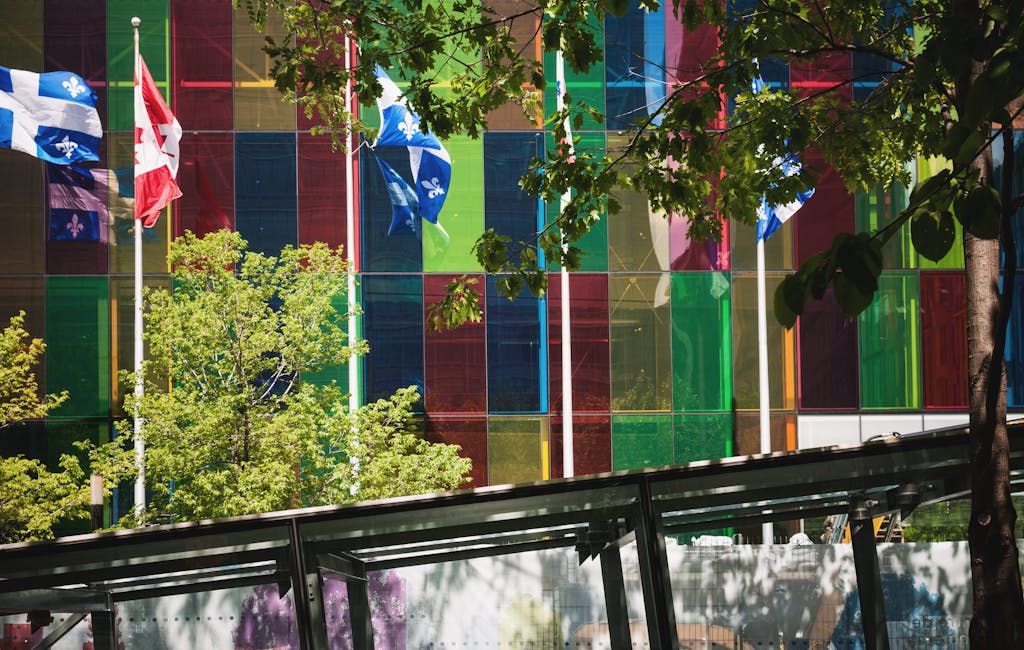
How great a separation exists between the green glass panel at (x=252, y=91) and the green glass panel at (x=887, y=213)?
14.1 meters

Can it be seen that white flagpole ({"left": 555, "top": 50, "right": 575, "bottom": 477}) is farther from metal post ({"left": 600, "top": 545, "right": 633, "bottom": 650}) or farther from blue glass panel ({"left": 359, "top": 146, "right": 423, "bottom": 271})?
metal post ({"left": 600, "top": 545, "right": 633, "bottom": 650})

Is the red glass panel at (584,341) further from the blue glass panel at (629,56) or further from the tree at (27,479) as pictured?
the tree at (27,479)

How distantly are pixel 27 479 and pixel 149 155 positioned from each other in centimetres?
693

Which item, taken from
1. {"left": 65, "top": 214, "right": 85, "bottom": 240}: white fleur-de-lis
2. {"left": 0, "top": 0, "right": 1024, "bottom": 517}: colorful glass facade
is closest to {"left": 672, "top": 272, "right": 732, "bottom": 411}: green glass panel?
{"left": 0, "top": 0, "right": 1024, "bottom": 517}: colorful glass facade

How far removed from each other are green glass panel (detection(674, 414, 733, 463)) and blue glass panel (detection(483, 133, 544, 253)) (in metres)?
6.02

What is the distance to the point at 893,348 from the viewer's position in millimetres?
29016

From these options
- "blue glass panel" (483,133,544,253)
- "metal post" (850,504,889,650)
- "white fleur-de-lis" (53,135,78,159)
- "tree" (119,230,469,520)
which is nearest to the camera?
"metal post" (850,504,889,650)

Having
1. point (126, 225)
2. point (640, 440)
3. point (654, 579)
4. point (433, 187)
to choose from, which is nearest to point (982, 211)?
point (654, 579)

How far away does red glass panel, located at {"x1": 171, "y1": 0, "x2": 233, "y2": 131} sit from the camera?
2877cm

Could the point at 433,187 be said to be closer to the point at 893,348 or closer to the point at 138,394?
the point at 138,394

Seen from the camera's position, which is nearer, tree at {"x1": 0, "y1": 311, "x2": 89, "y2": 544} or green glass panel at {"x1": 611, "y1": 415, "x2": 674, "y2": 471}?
tree at {"x1": 0, "y1": 311, "x2": 89, "y2": 544}

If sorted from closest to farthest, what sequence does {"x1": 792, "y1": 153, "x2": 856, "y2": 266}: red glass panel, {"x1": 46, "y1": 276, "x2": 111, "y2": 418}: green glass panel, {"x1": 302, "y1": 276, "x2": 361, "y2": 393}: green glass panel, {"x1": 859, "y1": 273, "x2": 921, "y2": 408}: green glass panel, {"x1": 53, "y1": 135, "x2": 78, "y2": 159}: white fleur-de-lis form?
{"x1": 53, "y1": 135, "x2": 78, "y2": 159}: white fleur-de-lis < {"x1": 302, "y1": 276, "x2": 361, "y2": 393}: green glass panel < {"x1": 46, "y1": 276, "x2": 111, "y2": 418}: green glass panel < {"x1": 859, "y1": 273, "x2": 921, "y2": 408}: green glass panel < {"x1": 792, "y1": 153, "x2": 856, "y2": 266}: red glass panel

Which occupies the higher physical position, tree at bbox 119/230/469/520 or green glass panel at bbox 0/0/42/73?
green glass panel at bbox 0/0/42/73

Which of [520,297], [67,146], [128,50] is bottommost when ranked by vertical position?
[520,297]
